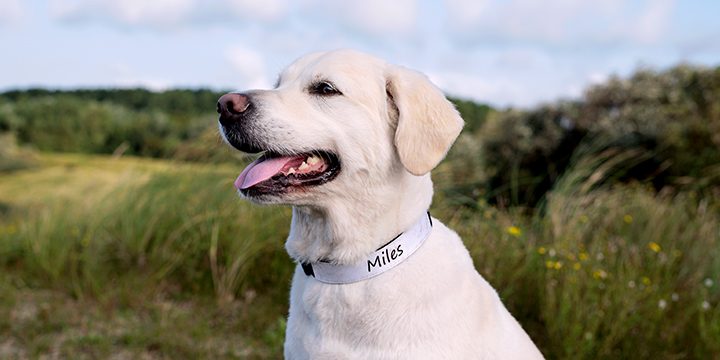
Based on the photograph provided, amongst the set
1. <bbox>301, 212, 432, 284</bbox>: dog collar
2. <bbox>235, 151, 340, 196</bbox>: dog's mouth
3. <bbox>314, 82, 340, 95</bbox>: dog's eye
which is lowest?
<bbox>301, 212, 432, 284</bbox>: dog collar

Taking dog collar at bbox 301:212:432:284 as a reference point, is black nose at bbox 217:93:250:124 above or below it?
above

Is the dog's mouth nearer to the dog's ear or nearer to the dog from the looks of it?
the dog

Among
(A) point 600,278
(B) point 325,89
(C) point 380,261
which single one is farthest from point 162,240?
(A) point 600,278

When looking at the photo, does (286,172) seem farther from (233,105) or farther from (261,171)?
(233,105)

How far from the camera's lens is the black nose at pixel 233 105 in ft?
6.32

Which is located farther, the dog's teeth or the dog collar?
the dog's teeth

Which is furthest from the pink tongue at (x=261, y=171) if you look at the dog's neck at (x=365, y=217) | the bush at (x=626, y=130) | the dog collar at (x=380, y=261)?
the bush at (x=626, y=130)

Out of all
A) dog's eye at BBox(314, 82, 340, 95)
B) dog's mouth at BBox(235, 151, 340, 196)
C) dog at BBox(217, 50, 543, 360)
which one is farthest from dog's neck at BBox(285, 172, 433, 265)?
dog's eye at BBox(314, 82, 340, 95)

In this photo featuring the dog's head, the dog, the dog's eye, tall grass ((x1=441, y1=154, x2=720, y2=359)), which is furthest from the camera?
tall grass ((x1=441, y1=154, x2=720, y2=359))

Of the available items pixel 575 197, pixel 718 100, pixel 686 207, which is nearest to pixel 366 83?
pixel 575 197

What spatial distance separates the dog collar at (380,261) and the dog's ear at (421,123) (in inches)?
10.7

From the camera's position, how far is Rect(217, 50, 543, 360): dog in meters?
1.80

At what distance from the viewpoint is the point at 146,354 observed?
363cm

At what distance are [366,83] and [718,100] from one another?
40.6ft
